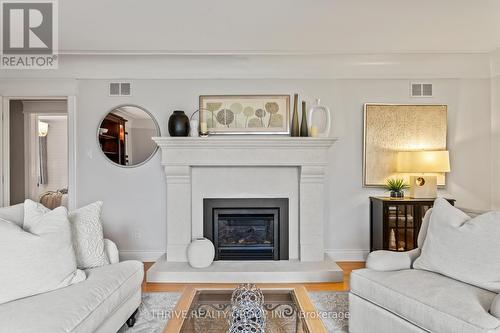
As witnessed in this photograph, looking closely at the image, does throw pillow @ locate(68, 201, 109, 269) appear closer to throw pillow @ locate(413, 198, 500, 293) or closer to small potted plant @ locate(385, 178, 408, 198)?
throw pillow @ locate(413, 198, 500, 293)

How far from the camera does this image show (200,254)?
3.66 m

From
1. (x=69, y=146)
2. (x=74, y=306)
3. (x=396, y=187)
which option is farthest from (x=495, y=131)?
(x=69, y=146)

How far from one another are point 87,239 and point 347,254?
9.87 feet

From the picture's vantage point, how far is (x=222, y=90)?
423cm

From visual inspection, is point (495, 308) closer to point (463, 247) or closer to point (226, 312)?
point (463, 247)

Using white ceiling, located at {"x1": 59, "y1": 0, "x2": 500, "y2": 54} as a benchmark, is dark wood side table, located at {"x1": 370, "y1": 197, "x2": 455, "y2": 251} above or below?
below

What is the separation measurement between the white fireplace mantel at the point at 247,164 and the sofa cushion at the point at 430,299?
1.58 m

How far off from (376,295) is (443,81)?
319 cm

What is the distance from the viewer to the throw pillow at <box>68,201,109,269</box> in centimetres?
230

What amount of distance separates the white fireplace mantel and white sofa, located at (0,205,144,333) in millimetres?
1368

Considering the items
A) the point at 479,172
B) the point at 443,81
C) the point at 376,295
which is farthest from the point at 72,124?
the point at 479,172

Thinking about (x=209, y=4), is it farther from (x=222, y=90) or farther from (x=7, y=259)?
(x=7, y=259)

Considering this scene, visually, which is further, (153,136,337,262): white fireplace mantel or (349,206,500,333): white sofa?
(153,136,337,262): white fireplace mantel

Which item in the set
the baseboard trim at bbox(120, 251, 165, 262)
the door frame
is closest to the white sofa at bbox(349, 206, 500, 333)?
the baseboard trim at bbox(120, 251, 165, 262)
